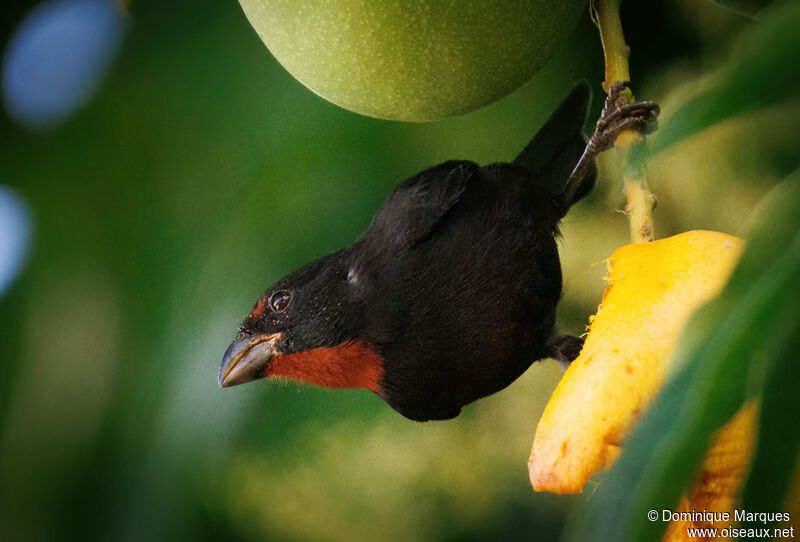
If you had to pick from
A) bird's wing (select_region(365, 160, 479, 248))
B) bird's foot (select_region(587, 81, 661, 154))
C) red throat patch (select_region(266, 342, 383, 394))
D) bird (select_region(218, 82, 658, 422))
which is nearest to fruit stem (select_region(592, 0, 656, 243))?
bird's foot (select_region(587, 81, 661, 154))

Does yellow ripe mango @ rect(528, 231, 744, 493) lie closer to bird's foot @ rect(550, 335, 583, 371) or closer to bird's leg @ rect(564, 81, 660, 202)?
bird's leg @ rect(564, 81, 660, 202)

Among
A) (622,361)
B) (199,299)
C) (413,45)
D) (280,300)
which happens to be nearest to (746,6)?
(413,45)

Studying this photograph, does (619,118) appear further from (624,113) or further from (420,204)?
(420,204)

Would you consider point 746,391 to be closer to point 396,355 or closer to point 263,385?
point 396,355

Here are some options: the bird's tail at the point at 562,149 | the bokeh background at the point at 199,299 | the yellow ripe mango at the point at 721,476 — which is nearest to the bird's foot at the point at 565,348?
the bokeh background at the point at 199,299

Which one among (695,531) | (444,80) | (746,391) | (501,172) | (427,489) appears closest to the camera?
(746,391)

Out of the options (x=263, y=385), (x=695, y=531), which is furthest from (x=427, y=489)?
(x=695, y=531)
